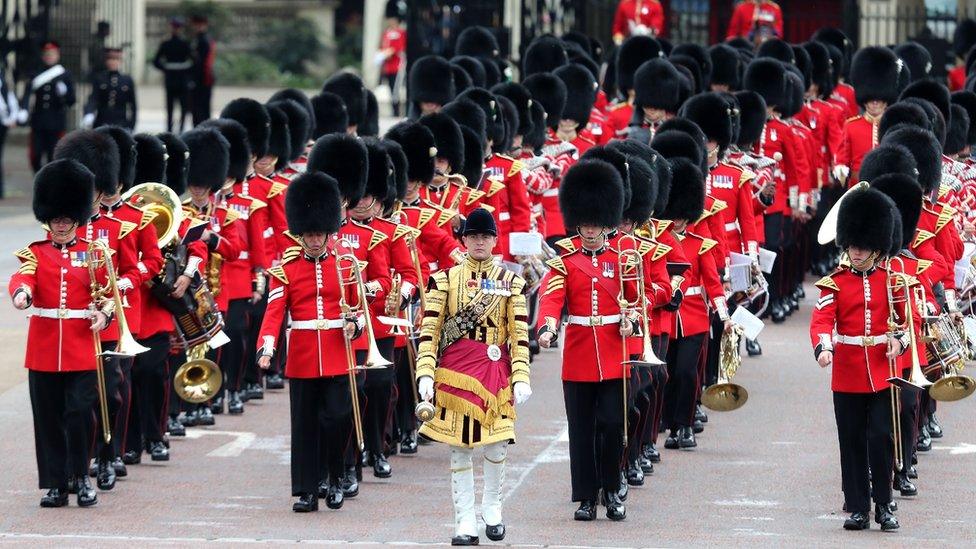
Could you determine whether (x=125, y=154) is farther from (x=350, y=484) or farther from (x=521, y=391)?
(x=521, y=391)

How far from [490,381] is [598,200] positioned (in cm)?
111

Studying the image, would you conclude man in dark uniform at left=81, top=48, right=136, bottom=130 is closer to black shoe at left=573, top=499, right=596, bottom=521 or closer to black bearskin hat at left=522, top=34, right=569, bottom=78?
black bearskin hat at left=522, top=34, right=569, bottom=78

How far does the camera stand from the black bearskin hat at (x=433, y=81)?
51.8 feet

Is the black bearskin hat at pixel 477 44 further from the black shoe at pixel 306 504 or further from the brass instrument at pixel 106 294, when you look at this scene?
the black shoe at pixel 306 504

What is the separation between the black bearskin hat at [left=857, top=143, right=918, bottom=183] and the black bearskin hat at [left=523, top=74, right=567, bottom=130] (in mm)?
4931

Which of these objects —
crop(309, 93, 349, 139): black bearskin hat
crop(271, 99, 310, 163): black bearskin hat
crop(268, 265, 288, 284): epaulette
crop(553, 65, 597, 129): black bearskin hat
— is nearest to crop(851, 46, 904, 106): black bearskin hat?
crop(553, 65, 597, 129): black bearskin hat

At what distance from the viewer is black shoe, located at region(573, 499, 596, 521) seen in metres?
9.32

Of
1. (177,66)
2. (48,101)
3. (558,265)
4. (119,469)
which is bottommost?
(119,469)

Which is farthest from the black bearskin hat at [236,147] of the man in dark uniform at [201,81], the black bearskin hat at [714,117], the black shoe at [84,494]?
the man in dark uniform at [201,81]

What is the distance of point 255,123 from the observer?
12.9 m

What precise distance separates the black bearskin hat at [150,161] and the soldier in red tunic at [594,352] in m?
2.43

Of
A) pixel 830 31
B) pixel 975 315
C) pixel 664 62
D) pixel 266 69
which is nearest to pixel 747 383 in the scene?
pixel 975 315

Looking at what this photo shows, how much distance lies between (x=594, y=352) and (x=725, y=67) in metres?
7.94

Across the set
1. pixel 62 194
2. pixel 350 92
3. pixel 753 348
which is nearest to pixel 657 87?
pixel 350 92
